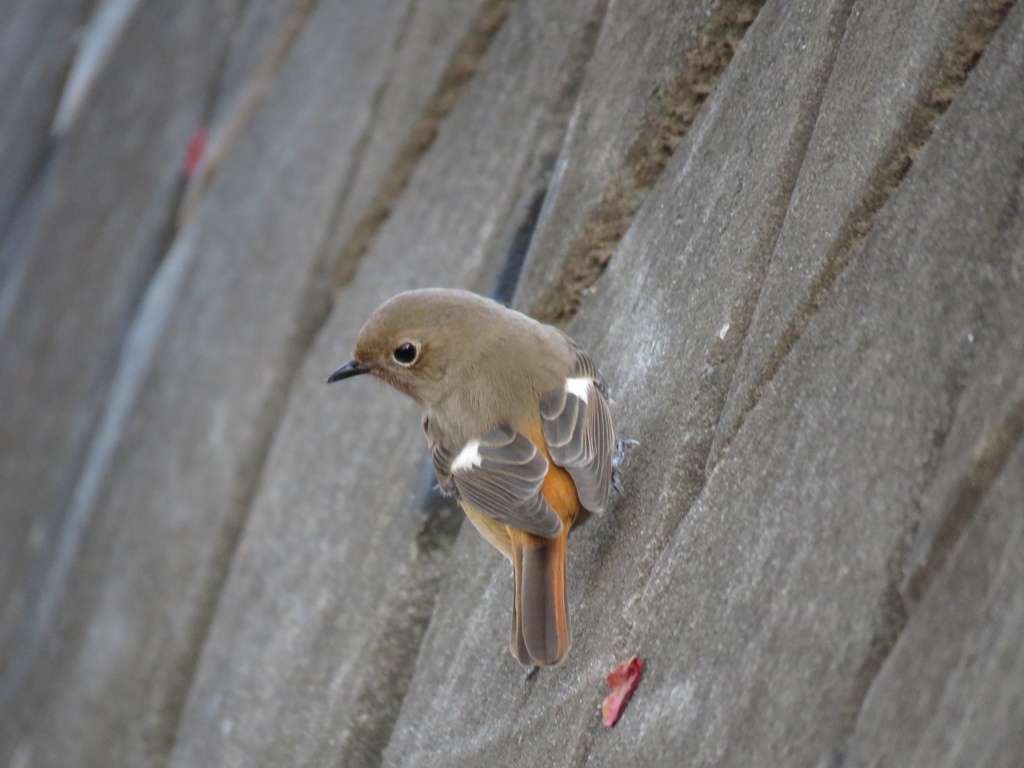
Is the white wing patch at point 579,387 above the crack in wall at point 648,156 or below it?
below

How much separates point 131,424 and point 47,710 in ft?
4.29

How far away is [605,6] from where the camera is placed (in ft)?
12.7

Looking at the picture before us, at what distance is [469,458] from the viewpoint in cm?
307

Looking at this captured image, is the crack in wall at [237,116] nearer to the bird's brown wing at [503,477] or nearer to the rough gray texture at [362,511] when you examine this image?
the rough gray texture at [362,511]

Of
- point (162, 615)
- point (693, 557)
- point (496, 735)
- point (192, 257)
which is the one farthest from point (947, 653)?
point (192, 257)

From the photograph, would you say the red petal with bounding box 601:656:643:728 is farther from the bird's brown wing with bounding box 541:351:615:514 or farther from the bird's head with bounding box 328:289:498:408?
the bird's head with bounding box 328:289:498:408

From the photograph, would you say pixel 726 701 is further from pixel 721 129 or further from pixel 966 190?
pixel 721 129

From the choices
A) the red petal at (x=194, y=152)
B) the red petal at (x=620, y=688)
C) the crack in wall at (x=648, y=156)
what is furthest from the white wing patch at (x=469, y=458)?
the red petal at (x=194, y=152)

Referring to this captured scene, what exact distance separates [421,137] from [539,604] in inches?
102

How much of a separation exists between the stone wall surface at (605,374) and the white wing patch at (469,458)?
0.27m

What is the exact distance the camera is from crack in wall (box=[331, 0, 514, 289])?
14.9 feet

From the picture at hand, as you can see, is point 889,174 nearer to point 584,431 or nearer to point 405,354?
point 584,431

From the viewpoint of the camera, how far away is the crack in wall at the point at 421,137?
4.55 m

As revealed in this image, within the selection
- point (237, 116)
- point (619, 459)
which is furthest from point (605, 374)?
point (237, 116)
